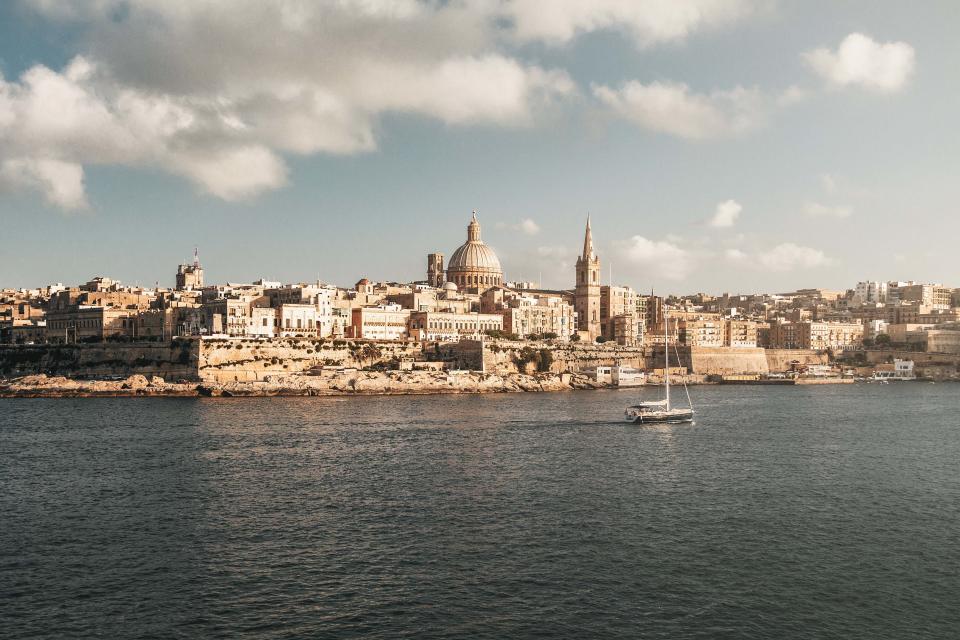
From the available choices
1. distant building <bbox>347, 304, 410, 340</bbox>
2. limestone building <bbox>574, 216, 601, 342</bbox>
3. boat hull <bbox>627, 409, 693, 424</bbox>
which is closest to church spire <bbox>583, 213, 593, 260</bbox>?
limestone building <bbox>574, 216, 601, 342</bbox>

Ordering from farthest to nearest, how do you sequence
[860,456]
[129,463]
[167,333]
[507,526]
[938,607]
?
[167,333], [860,456], [129,463], [507,526], [938,607]

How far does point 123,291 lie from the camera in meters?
79.8

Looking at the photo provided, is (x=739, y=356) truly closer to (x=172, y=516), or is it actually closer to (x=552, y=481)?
(x=552, y=481)

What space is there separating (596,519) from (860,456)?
519 inches

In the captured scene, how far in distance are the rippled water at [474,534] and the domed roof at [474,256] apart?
6158 cm

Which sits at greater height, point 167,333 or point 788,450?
point 167,333

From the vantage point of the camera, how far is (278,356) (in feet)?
191

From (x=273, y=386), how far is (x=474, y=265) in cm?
4342

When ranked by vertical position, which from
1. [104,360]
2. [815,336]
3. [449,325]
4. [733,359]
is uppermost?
[449,325]

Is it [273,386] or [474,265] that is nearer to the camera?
[273,386]

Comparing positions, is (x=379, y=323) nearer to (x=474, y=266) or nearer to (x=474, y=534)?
(x=474, y=266)

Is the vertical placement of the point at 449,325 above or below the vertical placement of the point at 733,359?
above

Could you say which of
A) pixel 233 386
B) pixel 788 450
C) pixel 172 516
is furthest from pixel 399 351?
pixel 172 516

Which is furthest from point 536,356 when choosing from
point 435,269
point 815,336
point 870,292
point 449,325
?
point 870,292
